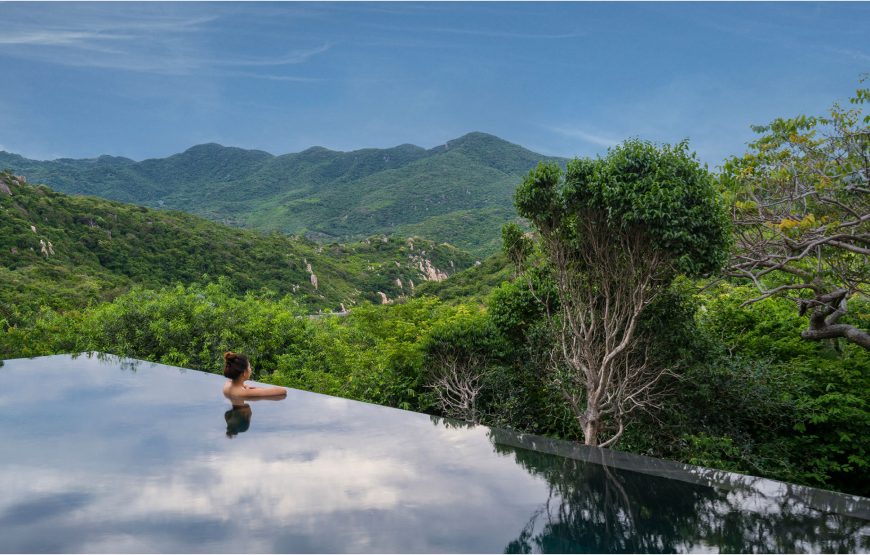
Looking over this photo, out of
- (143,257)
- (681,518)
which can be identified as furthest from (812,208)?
(143,257)

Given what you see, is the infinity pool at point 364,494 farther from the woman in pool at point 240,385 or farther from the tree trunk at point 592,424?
the tree trunk at point 592,424

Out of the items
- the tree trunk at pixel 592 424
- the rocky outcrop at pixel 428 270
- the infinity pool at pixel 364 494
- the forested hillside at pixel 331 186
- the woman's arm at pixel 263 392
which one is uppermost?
the forested hillside at pixel 331 186

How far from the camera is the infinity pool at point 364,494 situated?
1.82 meters

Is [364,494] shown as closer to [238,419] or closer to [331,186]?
[238,419]

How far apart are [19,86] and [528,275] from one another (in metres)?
85.6

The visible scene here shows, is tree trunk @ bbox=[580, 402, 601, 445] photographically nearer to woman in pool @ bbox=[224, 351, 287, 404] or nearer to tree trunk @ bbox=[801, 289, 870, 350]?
tree trunk @ bbox=[801, 289, 870, 350]

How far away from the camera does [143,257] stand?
104 feet

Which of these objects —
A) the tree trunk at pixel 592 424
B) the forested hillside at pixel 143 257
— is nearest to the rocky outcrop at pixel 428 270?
the forested hillside at pixel 143 257

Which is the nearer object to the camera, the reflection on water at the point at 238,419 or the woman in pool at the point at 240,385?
the reflection on water at the point at 238,419

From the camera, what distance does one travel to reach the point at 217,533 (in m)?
1.85

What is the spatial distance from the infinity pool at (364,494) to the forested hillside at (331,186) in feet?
183

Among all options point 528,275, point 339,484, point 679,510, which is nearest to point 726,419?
point 528,275

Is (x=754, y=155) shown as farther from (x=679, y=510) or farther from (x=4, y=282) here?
(x=4, y=282)

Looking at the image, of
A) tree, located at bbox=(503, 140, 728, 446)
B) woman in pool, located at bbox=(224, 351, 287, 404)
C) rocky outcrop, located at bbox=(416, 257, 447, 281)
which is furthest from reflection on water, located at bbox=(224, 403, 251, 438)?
rocky outcrop, located at bbox=(416, 257, 447, 281)
